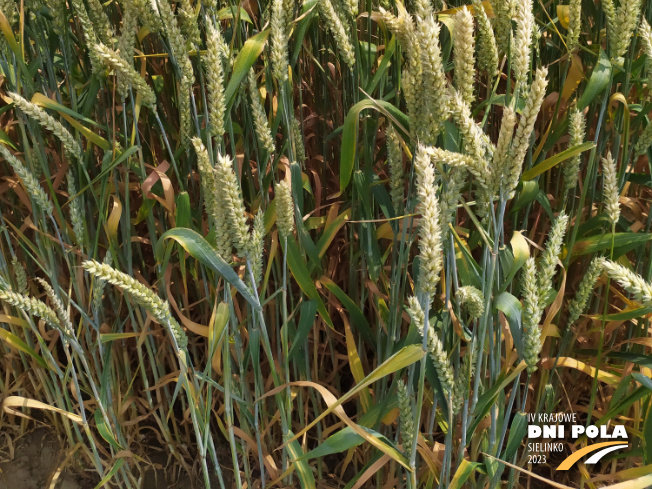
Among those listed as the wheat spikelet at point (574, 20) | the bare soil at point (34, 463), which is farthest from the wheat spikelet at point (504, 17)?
the bare soil at point (34, 463)

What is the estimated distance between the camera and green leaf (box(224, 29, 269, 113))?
104cm

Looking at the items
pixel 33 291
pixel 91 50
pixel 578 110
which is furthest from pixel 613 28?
pixel 33 291

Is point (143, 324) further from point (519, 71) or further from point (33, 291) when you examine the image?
point (519, 71)

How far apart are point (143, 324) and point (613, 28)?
1.19m

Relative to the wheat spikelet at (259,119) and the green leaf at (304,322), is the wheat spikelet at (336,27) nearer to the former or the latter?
the wheat spikelet at (259,119)

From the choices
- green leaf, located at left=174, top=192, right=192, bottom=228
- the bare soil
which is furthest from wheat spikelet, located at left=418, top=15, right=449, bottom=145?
the bare soil

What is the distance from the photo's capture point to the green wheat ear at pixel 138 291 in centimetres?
84

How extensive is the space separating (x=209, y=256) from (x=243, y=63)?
14.0 inches

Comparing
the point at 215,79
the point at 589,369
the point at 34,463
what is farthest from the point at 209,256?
the point at 34,463

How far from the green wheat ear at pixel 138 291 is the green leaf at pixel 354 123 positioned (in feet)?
1.36

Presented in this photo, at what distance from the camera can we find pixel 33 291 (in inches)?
67.1

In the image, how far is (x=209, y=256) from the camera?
37.5 inches

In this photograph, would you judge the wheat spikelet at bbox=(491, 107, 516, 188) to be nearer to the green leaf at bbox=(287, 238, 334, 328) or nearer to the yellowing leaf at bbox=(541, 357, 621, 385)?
the green leaf at bbox=(287, 238, 334, 328)
